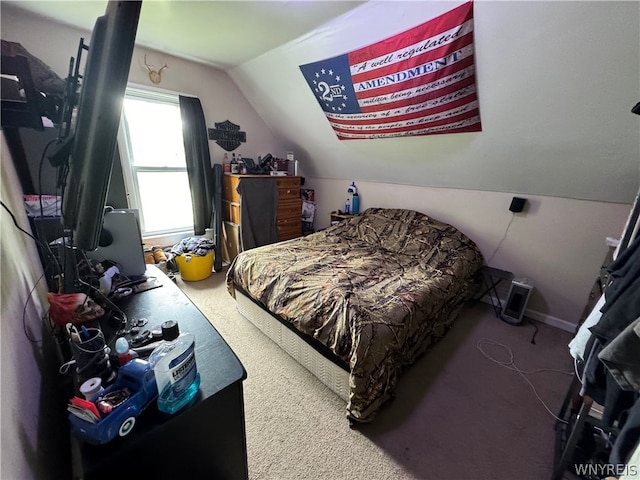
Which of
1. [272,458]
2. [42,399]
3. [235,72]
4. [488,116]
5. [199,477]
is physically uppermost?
[235,72]

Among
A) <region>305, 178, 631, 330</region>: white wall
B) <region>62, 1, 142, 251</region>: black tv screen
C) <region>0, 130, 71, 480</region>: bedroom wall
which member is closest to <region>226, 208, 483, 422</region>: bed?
<region>305, 178, 631, 330</region>: white wall

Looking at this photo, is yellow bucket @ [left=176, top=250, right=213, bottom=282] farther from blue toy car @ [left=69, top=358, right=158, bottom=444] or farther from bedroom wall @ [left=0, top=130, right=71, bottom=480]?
blue toy car @ [left=69, top=358, right=158, bottom=444]

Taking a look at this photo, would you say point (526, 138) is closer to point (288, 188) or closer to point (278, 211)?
point (288, 188)

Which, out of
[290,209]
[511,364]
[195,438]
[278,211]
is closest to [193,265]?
[278,211]

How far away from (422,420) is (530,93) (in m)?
2.18

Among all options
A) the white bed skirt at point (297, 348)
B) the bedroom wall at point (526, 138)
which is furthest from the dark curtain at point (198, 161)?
the white bed skirt at point (297, 348)

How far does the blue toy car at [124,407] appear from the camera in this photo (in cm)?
56

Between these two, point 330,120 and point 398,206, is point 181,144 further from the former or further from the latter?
point 398,206

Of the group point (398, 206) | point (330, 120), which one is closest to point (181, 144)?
point (330, 120)

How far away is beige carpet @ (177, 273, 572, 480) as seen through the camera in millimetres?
1228

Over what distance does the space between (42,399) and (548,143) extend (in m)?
3.15

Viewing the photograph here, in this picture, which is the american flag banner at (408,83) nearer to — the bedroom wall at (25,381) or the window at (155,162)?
the window at (155,162)

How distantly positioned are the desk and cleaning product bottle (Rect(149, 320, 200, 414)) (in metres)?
Result: 0.03

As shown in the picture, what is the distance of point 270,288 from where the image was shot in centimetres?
187
